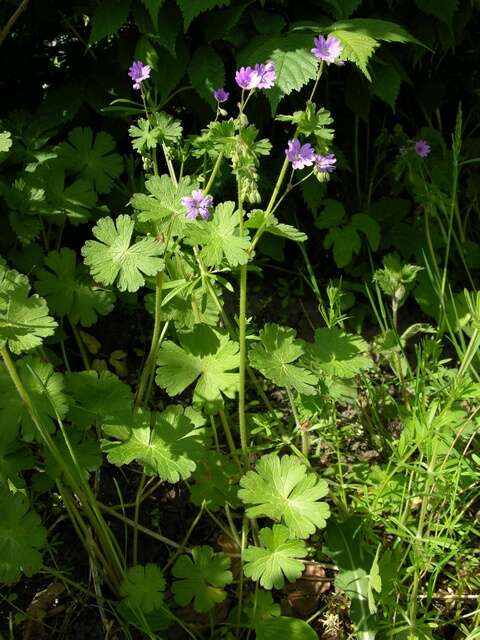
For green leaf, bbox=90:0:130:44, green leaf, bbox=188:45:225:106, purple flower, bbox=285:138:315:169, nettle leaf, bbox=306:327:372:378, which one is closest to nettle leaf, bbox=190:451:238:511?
nettle leaf, bbox=306:327:372:378

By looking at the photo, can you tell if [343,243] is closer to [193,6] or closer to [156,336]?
[193,6]

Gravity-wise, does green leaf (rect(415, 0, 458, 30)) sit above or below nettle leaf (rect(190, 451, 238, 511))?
above

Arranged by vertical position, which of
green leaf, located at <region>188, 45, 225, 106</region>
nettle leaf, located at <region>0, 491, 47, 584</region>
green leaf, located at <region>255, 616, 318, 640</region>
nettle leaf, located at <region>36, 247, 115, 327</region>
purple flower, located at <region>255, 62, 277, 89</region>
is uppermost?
purple flower, located at <region>255, 62, 277, 89</region>

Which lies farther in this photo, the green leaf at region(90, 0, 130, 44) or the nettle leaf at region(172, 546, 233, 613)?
the green leaf at region(90, 0, 130, 44)

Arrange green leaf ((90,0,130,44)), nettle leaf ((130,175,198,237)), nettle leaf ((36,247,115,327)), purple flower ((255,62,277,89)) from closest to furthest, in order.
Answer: purple flower ((255,62,277,89))
nettle leaf ((130,175,198,237))
nettle leaf ((36,247,115,327))
green leaf ((90,0,130,44))

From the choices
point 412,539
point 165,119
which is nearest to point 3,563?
point 412,539

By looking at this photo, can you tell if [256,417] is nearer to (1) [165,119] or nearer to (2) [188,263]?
(2) [188,263]

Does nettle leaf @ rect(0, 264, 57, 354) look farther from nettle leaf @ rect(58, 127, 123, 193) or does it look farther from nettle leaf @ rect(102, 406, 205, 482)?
nettle leaf @ rect(58, 127, 123, 193)

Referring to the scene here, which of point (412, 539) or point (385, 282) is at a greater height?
point (385, 282)
